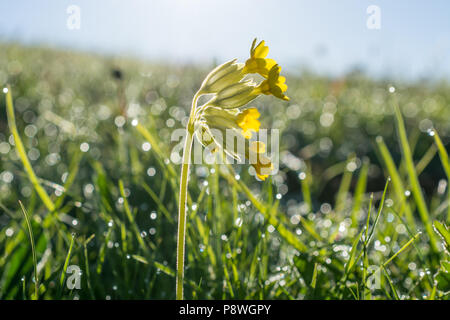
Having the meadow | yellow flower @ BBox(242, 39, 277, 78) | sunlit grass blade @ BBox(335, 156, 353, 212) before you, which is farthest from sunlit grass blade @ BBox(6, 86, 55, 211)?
sunlit grass blade @ BBox(335, 156, 353, 212)

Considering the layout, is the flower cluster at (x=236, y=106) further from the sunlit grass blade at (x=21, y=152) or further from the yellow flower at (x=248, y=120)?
the sunlit grass blade at (x=21, y=152)

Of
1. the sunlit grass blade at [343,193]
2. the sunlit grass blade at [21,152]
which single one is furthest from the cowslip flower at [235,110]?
the sunlit grass blade at [343,193]

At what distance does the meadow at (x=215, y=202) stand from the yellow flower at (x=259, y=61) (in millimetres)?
383

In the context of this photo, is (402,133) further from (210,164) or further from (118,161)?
(118,161)

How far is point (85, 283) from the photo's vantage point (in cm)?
113

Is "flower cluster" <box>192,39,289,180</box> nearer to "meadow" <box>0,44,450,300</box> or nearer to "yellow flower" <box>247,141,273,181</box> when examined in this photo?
"yellow flower" <box>247,141,273,181</box>

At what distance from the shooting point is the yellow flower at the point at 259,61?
909mm

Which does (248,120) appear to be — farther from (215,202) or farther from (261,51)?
(215,202)

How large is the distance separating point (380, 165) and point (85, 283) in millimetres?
1898

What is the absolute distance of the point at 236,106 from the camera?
3.06ft

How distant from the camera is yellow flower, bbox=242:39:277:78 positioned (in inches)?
35.8

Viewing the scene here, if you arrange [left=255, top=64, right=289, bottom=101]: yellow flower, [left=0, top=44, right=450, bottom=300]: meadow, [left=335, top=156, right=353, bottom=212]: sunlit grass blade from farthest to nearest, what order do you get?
[left=335, top=156, right=353, bottom=212]: sunlit grass blade < [left=0, top=44, right=450, bottom=300]: meadow < [left=255, top=64, right=289, bottom=101]: yellow flower

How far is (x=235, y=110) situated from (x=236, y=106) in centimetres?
3
